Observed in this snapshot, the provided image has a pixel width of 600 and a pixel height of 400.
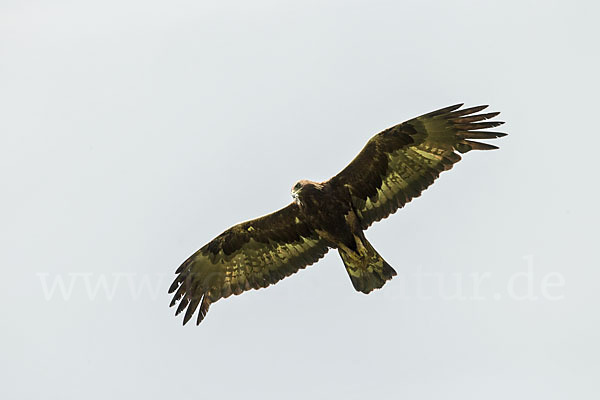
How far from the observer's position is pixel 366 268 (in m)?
18.5

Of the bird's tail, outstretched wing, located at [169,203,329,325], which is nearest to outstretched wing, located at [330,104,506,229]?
the bird's tail

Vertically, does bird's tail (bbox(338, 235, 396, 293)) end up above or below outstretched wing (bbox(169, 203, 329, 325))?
below

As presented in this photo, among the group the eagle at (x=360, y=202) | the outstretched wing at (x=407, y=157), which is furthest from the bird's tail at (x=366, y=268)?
the outstretched wing at (x=407, y=157)

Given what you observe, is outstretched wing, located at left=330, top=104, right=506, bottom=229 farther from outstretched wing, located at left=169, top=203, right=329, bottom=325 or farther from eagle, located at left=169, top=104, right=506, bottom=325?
outstretched wing, located at left=169, top=203, right=329, bottom=325

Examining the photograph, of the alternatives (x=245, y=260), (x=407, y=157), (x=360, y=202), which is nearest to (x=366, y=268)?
(x=360, y=202)

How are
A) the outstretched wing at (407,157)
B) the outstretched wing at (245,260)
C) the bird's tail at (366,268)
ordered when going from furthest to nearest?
the outstretched wing at (245,260), the bird's tail at (366,268), the outstretched wing at (407,157)

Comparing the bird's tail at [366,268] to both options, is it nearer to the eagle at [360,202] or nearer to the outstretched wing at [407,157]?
the eagle at [360,202]

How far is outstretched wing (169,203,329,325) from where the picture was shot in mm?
19062

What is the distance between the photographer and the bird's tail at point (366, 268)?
18.3m

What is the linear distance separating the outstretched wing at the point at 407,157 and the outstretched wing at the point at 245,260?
1.23 m

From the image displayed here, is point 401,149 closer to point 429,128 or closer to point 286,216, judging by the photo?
point 429,128

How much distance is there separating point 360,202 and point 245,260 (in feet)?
8.22

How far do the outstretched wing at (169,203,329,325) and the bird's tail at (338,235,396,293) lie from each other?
2.29 ft

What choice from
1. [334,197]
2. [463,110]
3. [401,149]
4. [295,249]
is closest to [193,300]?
[295,249]
